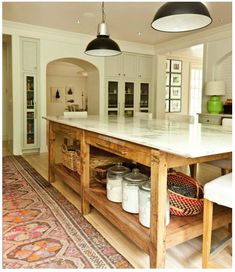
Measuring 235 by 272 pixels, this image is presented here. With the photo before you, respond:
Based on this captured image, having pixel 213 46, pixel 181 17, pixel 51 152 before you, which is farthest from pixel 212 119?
pixel 51 152

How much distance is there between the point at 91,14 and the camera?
4109mm

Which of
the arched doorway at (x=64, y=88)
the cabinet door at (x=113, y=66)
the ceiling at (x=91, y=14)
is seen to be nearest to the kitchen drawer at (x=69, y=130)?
the ceiling at (x=91, y=14)

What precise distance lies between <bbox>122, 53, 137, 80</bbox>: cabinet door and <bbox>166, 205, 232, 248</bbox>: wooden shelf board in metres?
4.64

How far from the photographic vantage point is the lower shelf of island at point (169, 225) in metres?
1.52

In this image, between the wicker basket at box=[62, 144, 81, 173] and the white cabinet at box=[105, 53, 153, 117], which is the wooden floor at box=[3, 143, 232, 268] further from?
the white cabinet at box=[105, 53, 153, 117]

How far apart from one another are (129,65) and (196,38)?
1.59 m

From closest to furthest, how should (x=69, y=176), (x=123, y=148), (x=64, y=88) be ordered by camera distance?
(x=123, y=148)
(x=69, y=176)
(x=64, y=88)

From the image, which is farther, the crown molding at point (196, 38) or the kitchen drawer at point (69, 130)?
the crown molding at point (196, 38)

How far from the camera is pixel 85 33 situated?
5.19 meters

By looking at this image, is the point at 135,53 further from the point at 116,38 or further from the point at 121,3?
the point at 121,3

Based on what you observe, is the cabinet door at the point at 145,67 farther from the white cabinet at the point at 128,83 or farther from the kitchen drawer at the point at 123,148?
the kitchen drawer at the point at 123,148

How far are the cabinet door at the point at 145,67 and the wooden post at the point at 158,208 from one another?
16.7 ft

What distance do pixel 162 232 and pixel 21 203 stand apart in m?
1.62

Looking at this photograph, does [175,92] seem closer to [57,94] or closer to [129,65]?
[129,65]
